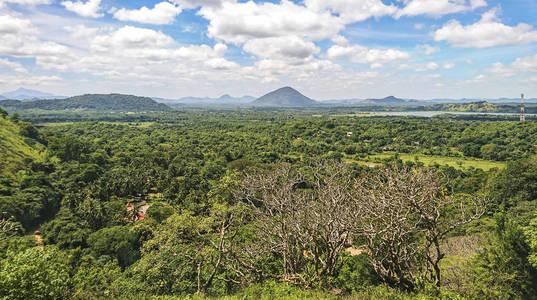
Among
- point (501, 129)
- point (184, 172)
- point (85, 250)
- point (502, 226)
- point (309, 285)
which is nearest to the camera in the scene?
point (309, 285)

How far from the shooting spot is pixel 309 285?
36.5 ft

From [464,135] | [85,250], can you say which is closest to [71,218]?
[85,250]

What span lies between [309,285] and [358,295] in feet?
6.38

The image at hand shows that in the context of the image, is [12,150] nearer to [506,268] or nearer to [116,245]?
[116,245]

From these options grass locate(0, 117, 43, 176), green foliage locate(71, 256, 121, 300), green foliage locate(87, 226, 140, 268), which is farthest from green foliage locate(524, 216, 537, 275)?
grass locate(0, 117, 43, 176)

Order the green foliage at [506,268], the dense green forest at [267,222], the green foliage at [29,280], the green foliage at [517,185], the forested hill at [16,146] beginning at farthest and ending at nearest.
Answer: the forested hill at [16,146]
the green foliage at [517,185]
the green foliage at [506,268]
the dense green forest at [267,222]
the green foliage at [29,280]

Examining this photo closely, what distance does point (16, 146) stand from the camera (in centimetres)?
5728

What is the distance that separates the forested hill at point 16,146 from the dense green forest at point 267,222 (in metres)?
0.47

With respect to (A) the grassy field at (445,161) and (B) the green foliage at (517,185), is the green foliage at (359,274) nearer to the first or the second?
(B) the green foliage at (517,185)

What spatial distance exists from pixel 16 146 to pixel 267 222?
68.5 meters

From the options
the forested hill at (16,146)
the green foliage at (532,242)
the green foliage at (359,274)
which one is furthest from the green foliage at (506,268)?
the forested hill at (16,146)

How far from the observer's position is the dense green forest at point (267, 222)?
10.5 meters

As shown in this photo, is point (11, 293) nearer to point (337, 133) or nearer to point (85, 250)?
point (85, 250)

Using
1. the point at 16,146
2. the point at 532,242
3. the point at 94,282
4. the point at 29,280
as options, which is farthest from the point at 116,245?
the point at 16,146
